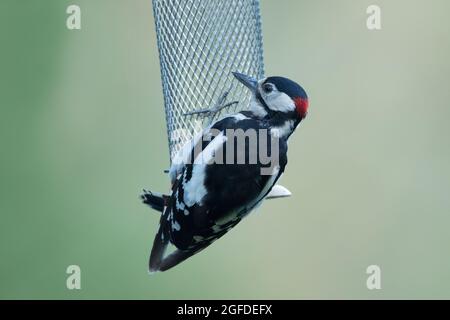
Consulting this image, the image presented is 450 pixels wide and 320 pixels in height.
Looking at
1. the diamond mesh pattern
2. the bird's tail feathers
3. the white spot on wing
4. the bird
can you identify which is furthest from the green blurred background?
the white spot on wing

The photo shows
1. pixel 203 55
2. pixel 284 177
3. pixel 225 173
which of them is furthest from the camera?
pixel 284 177

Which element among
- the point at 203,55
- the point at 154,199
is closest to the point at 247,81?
the point at 203,55

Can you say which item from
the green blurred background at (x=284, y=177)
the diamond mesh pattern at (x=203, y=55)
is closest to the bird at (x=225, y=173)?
the diamond mesh pattern at (x=203, y=55)

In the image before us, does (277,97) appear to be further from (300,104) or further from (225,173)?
(225,173)

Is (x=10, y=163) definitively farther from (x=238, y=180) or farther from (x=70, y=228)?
(x=238, y=180)

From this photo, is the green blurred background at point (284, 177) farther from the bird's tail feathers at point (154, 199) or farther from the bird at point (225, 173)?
the bird at point (225, 173)

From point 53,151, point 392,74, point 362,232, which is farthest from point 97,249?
point 392,74
